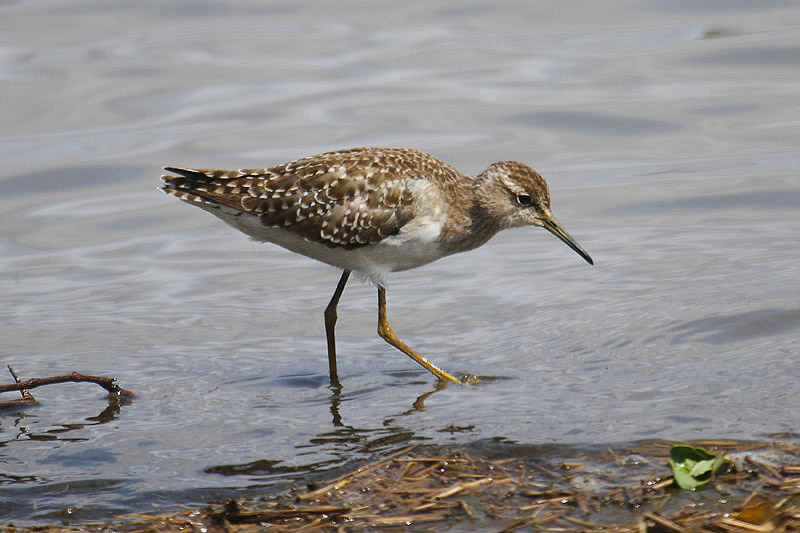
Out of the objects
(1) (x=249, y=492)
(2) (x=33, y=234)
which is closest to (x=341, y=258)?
(1) (x=249, y=492)

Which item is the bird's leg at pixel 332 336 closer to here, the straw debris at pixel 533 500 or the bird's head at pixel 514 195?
the bird's head at pixel 514 195

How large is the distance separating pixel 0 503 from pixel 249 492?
1.25m

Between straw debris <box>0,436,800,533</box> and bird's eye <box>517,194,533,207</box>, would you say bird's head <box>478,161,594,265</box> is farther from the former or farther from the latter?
straw debris <box>0,436,800,533</box>

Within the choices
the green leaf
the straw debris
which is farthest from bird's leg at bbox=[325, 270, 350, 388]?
the green leaf

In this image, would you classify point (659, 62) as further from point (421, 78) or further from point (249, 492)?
point (249, 492)

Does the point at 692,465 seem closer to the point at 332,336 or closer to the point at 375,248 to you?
the point at 375,248

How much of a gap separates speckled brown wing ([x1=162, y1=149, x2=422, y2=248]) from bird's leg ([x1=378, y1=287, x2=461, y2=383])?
61 centimetres

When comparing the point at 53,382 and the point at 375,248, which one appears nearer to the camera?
the point at 53,382

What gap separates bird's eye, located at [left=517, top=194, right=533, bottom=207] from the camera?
8547 mm

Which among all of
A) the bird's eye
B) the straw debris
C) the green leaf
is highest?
the bird's eye

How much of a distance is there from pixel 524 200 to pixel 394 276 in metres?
2.57

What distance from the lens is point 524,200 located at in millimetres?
8586

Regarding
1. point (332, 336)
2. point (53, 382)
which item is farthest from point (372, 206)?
point (53, 382)

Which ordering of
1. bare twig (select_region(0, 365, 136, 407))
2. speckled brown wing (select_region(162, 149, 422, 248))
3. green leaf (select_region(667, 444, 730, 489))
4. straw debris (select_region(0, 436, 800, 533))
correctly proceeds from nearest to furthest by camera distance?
straw debris (select_region(0, 436, 800, 533)), green leaf (select_region(667, 444, 730, 489)), bare twig (select_region(0, 365, 136, 407)), speckled brown wing (select_region(162, 149, 422, 248))
